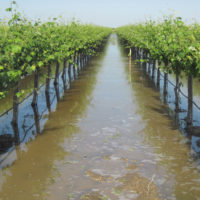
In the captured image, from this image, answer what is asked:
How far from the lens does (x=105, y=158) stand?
34.4 ft

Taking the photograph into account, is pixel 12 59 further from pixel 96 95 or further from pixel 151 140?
pixel 96 95

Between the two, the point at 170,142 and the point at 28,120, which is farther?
the point at 28,120

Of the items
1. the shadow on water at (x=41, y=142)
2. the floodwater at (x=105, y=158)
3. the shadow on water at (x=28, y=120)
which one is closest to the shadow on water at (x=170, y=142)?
the floodwater at (x=105, y=158)

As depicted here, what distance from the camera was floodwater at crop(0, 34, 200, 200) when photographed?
8.40 meters

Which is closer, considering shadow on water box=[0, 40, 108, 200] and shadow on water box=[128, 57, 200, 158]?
shadow on water box=[0, 40, 108, 200]

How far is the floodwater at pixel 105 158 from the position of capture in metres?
8.40

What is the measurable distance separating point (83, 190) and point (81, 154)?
253 cm

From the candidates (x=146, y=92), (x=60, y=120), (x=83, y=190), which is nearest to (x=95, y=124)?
(x=60, y=120)

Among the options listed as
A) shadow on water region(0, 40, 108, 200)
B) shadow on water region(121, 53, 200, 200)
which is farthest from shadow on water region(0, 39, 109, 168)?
shadow on water region(121, 53, 200, 200)

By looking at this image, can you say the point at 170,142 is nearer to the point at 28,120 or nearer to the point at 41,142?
the point at 41,142

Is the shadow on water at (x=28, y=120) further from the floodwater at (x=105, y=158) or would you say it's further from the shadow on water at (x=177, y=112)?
the shadow on water at (x=177, y=112)

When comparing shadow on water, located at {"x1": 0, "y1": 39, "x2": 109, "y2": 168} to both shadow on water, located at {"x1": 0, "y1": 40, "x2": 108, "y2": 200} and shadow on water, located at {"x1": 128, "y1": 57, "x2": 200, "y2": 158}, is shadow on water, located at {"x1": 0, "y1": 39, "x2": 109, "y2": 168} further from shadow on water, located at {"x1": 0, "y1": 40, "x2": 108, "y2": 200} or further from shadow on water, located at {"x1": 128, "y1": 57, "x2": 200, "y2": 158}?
shadow on water, located at {"x1": 128, "y1": 57, "x2": 200, "y2": 158}

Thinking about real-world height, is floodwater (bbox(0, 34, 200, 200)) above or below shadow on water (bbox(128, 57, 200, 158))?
below

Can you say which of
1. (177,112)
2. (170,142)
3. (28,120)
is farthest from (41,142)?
(177,112)
